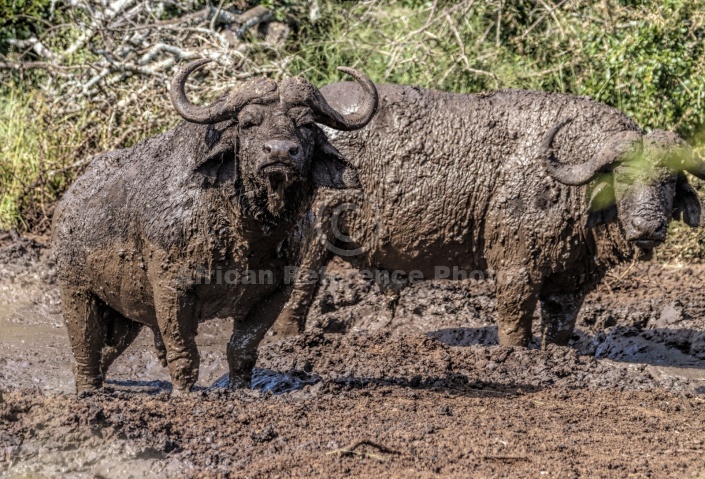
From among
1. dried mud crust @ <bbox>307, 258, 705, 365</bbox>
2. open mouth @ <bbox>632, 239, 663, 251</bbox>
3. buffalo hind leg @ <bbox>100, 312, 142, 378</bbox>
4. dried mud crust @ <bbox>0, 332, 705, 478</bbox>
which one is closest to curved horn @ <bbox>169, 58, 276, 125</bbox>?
dried mud crust @ <bbox>0, 332, 705, 478</bbox>

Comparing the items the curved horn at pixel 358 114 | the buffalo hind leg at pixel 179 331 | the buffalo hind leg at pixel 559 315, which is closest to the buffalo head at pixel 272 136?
the curved horn at pixel 358 114

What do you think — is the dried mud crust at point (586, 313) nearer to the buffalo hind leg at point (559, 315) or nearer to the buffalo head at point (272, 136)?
the buffalo hind leg at point (559, 315)

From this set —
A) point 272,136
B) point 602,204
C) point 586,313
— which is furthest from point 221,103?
point 586,313

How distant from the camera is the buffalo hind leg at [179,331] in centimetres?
594

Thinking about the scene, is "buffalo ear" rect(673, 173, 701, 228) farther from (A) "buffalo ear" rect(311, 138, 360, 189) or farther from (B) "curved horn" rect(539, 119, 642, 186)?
(A) "buffalo ear" rect(311, 138, 360, 189)

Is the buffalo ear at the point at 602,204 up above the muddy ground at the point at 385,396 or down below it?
above

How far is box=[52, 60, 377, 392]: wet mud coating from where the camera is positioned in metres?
5.55

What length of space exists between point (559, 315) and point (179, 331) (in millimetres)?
3458

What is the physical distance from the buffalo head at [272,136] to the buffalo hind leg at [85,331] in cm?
145

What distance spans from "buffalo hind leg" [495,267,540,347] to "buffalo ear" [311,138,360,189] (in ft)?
8.23

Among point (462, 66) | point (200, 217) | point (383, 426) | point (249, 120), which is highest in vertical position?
point (462, 66)

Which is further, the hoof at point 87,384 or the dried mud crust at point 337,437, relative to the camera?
the hoof at point 87,384

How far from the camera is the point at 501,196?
313 inches

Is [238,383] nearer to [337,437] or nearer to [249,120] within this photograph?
[337,437]
